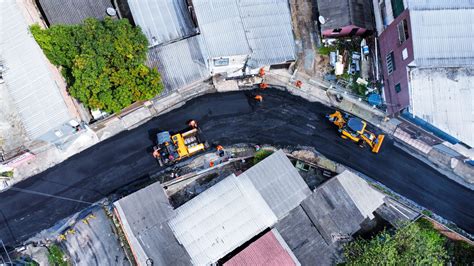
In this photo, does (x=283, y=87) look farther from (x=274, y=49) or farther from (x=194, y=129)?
(x=194, y=129)

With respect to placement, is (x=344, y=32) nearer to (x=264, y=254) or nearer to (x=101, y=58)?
(x=264, y=254)

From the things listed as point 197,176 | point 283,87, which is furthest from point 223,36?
point 197,176

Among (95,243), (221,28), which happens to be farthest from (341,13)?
(95,243)

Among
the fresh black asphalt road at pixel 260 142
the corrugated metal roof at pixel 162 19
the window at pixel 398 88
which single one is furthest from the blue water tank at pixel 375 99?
the corrugated metal roof at pixel 162 19

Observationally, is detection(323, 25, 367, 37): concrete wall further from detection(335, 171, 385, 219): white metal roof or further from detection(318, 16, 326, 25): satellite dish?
detection(335, 171, 385, 219): white metal roof

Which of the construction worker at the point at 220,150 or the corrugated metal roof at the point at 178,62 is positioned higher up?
the corrugated metal roof at the point at 178,62

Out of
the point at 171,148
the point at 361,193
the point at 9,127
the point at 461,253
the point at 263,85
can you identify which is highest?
the point at 9,127

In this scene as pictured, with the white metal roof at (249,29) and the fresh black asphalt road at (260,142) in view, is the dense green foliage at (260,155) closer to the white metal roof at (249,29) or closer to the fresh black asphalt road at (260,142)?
the fresh black asphalt road at (260,142)
